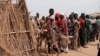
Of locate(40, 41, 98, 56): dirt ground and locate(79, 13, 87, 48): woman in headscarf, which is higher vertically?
locate(79, 13, 87, 48): woman in headscarf

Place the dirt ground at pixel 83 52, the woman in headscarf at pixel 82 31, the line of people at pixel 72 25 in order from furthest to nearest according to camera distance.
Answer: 1. the woman in headscarf at pixel 82 31
2. the dirt ground at pixel 83 52
3. the line of people at pixel 72 25

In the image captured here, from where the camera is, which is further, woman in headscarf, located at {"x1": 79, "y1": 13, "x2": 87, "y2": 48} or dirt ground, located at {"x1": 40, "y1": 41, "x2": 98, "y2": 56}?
woman in headscarf, located at {"x1": 79, "y1": 13, "x2": 87, "y2": 48}

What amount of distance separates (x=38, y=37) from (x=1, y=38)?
358 centimetres

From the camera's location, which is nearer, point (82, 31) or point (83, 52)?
point (83, 52)

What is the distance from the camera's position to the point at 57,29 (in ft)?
38.9

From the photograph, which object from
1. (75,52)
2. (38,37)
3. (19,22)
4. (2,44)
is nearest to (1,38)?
(2,44)

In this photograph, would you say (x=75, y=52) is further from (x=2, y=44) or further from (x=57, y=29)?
(x=2, y=44)

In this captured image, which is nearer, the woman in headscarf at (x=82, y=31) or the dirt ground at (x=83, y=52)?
the dirt ground at (x=83, y=52)

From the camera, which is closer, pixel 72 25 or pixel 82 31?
pixel 72 25

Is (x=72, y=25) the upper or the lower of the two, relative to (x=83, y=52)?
upper

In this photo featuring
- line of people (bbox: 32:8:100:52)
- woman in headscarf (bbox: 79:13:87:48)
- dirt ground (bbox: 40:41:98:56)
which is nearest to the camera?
line of people (bbox: 32:8:100:52)

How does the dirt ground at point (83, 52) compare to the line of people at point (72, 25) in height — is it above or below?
below

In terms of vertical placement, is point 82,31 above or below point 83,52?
above

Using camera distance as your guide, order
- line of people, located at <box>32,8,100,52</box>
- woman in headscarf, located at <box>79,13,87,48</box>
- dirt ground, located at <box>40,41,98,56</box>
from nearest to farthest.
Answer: line of people, located at <box>32,8,100,52</box> < dirt ground, located at <box>40,41,98,56</box> < woman in headscarf, located at <box>79,13,87,48</box>
